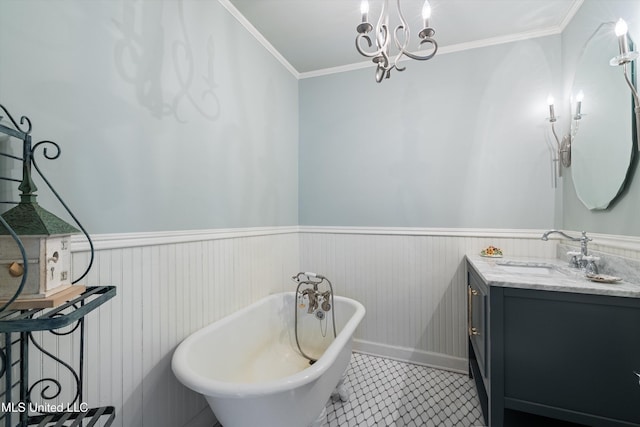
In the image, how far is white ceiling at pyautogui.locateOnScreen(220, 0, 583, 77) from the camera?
6.01 ft

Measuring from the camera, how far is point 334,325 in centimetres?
206

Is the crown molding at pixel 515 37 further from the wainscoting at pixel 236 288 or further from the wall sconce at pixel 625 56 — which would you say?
the wainscoting at pixel 236 288

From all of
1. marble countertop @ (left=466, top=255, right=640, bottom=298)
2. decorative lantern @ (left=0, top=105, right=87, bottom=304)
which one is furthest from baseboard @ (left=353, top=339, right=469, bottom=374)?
decorative lantern @ (left=0, top=105, right=87, bottom=304)

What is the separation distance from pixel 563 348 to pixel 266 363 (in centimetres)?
162

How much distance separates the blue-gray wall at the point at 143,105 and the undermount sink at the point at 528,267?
1.71 meters

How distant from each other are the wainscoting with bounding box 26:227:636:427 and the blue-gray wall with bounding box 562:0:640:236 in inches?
12.6

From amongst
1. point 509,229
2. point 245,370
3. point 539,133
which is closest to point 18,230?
point 245,370

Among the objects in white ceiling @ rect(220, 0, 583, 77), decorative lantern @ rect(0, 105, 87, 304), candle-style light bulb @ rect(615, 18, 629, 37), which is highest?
white ceiling @ rect(220, 0, 583, 77)

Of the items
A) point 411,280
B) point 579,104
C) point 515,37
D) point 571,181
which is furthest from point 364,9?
point 411,280

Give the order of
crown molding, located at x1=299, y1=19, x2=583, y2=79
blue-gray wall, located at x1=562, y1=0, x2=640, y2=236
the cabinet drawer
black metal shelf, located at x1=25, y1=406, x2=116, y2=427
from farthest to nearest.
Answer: crown molding, located at x1=299, y1=19, x2=583, y2=79 → the cabinet drawer → blue-gray wall, located at x1=562, y1=0, x2=640, y2=236 → black metal shelf, located at x1=25, y1=406, x2=116, y2=427

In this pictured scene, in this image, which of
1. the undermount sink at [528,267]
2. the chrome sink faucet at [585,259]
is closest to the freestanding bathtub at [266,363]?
the undermount sink at [528,267]

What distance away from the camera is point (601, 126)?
155 centimetres

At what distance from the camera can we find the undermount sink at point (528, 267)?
1.69m

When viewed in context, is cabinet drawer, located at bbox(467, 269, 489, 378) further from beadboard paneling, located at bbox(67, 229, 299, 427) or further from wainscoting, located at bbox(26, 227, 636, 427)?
beadboard paneling, located at bbox(67, 229, 299, 427)
